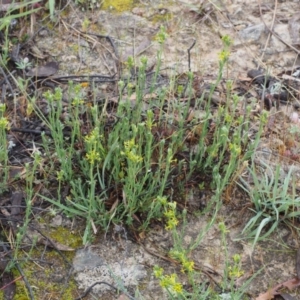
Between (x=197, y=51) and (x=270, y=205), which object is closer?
(x=270, y=205)

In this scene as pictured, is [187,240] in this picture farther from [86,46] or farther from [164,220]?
[86,46]

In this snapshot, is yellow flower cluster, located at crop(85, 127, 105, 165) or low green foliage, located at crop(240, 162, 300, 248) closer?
yellow flower cluster, located at crop(85, 127, 105, 165)

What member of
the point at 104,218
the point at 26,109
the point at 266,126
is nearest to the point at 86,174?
the point at 104,218

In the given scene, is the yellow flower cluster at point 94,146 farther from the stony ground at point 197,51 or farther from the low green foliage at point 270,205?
the low green foliage at point 270,205

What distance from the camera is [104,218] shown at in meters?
2.86

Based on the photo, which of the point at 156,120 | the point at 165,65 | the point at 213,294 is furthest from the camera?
the point at 165,65

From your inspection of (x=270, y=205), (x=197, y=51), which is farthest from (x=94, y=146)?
(x=197, y=51)

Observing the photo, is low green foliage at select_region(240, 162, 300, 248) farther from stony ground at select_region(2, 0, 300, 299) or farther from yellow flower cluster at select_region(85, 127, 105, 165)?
yellow flower cluster at select_region(85, 127, 105, 165)

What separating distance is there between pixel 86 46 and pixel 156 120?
0.89 meters

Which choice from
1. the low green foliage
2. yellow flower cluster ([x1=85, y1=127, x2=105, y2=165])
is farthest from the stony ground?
yellow flower cluster ([x1=85, y1=127, x2=105, y2=165])

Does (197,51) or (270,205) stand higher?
(197,51)

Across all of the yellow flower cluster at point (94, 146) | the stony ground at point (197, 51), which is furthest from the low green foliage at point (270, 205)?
the yellow flower cluster at point (94, 146)

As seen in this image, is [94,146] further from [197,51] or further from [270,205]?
[197,51]

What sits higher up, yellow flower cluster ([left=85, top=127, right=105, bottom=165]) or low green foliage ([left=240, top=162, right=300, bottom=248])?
yellow flower cluster ([left=85, top=127, right=105, bottom=165])
